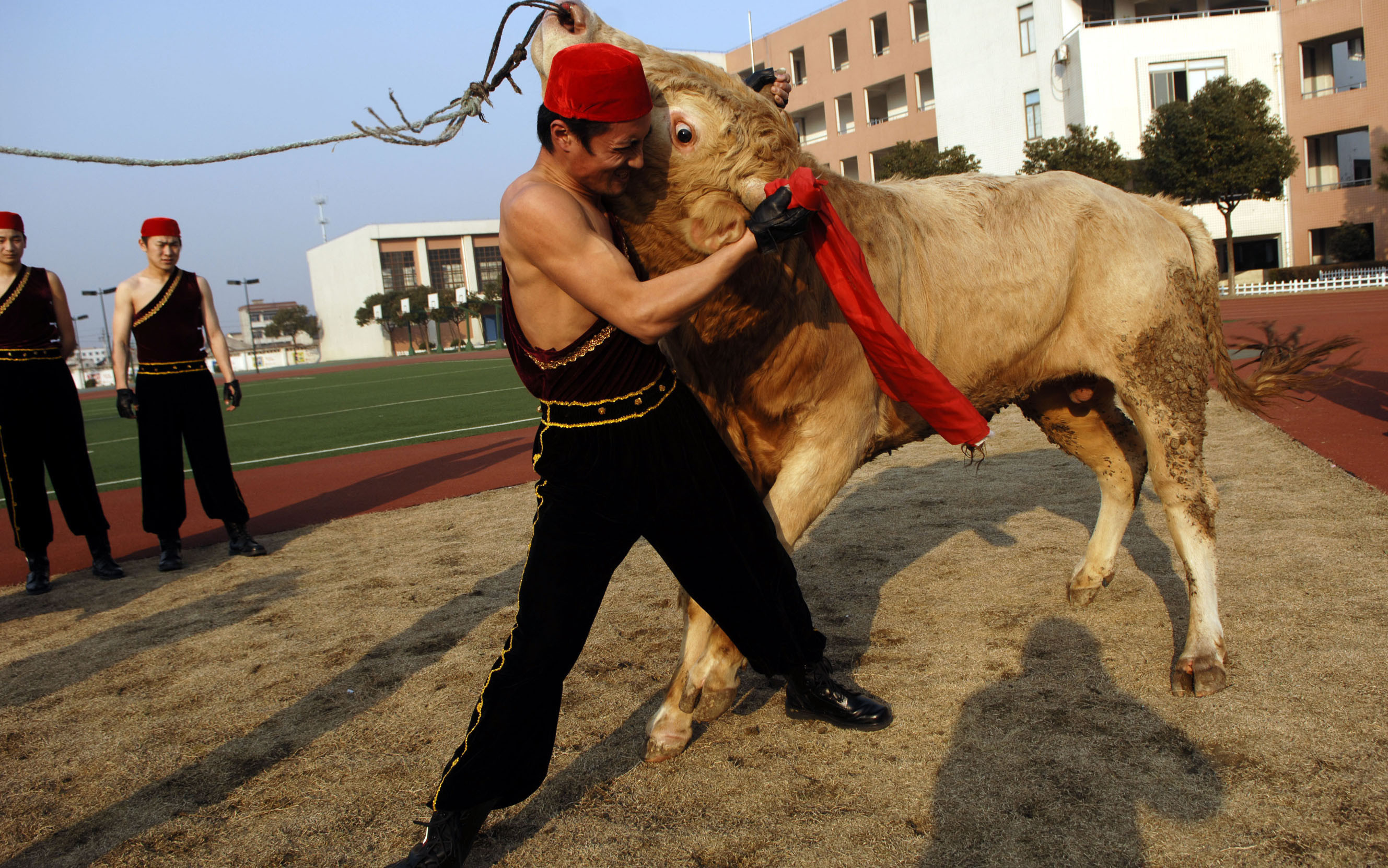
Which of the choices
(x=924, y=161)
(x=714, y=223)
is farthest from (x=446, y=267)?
(x=714, y=223)

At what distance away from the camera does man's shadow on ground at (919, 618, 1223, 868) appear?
91.7 inches

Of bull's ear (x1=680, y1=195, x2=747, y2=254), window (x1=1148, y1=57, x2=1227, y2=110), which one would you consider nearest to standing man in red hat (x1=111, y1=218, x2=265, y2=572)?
bull's ear (x1=680, y1=195, x2=747, y2=254)

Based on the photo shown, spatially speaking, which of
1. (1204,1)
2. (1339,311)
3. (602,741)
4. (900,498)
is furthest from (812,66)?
(602,741)

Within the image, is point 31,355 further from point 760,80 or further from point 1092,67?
point 1092,67

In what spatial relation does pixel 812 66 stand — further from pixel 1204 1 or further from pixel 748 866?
pixel 748 866

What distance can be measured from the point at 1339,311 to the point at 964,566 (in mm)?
Result: 23131

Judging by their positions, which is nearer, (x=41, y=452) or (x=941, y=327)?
(x=941, y=327)

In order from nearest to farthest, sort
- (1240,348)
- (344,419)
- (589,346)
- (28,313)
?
(589,346) → (1240,348) → (28,313) → (344,419)

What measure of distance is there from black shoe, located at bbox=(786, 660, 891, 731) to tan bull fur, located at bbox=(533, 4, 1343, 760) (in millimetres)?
301

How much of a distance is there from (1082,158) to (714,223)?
29918 millimetres

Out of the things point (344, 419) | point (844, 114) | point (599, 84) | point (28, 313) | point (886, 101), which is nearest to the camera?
point (599, 84)

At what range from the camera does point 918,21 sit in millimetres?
46094

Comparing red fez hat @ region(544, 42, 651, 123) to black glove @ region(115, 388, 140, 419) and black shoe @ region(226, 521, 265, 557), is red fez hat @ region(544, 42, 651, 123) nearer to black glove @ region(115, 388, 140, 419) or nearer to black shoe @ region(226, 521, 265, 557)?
black shoe @ region(226, 521, 265, 557)

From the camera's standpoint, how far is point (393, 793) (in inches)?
115
